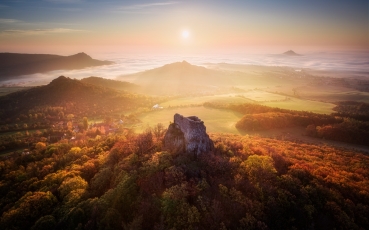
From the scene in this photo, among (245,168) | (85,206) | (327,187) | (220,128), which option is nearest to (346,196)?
(327,187)

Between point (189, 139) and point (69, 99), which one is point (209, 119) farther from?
point (69, 99)

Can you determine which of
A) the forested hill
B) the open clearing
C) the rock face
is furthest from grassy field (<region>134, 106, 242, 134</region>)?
the rock face

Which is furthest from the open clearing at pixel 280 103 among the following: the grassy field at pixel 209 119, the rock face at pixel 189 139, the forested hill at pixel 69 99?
the rock face at pixel 189 139

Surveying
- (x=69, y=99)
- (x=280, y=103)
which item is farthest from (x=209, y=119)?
(x=69, y=99)

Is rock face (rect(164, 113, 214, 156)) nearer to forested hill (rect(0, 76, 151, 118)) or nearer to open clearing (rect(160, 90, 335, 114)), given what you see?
open clearing (rect(160, 90, 335, 114))

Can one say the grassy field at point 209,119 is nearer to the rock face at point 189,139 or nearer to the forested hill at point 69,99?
the forested hill at point 69,99

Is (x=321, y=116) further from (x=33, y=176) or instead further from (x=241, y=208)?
(x=33, y=176)

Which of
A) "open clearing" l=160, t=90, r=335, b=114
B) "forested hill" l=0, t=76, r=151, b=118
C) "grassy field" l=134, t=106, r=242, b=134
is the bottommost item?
"grassy field" l=134, t=106, r=242, b=134
